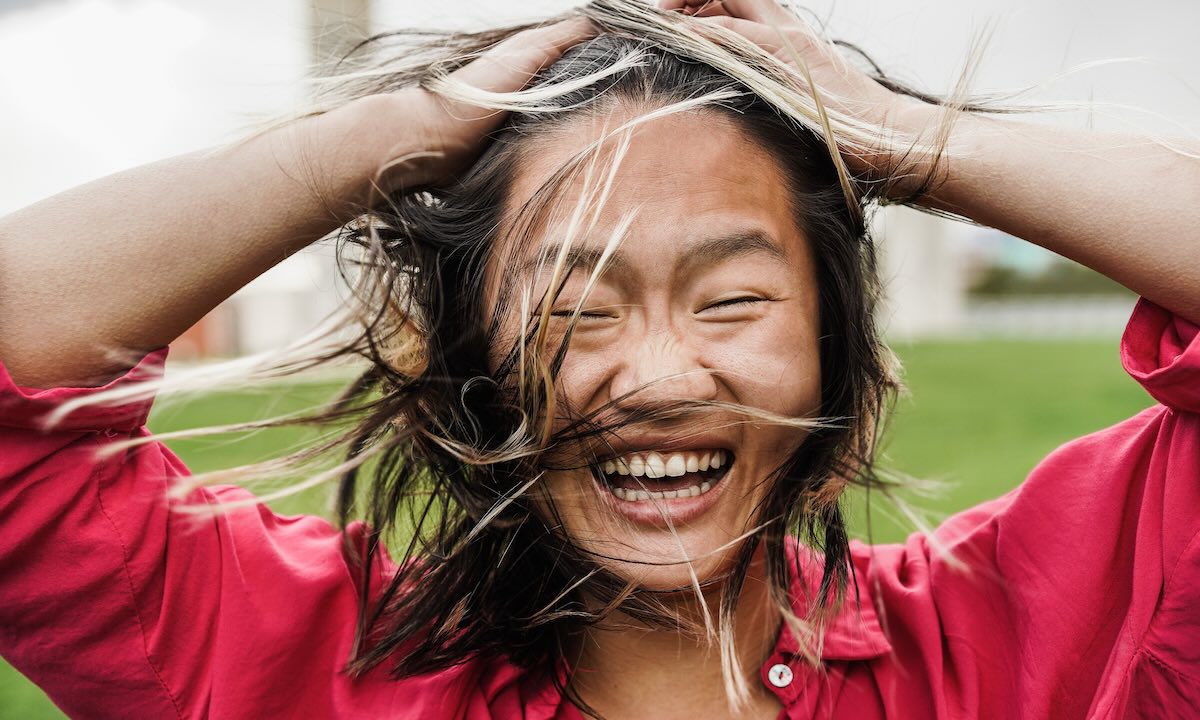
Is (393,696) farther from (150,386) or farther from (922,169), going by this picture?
(922,169)

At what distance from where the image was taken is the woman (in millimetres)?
1488

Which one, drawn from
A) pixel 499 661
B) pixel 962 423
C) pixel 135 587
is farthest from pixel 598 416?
pixel 962 423

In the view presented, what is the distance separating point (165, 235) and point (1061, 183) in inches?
52.9

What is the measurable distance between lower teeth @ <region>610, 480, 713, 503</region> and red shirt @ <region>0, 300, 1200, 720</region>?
0.35m

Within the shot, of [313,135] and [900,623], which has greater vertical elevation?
[313,135]

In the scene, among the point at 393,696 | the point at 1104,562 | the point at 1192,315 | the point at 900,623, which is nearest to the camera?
the point at 1192,315

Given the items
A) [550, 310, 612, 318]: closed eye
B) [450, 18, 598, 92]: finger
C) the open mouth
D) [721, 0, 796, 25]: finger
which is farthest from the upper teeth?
[721, 0, 796, 25]: finger

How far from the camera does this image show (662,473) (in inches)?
64.6

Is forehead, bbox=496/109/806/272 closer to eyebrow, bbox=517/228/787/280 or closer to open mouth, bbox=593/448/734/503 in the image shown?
eyebrow, bbox=517/228/787/280

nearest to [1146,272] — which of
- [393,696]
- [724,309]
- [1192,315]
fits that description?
[1192,315]

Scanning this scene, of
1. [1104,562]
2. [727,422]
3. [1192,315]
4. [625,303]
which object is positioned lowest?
[1104,562]

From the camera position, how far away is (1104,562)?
61.5 inches

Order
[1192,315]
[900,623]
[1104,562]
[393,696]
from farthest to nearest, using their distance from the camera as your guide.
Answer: [900,623]
[393,696]
[1104,562]
[1192,315]

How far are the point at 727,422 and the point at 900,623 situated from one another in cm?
54
